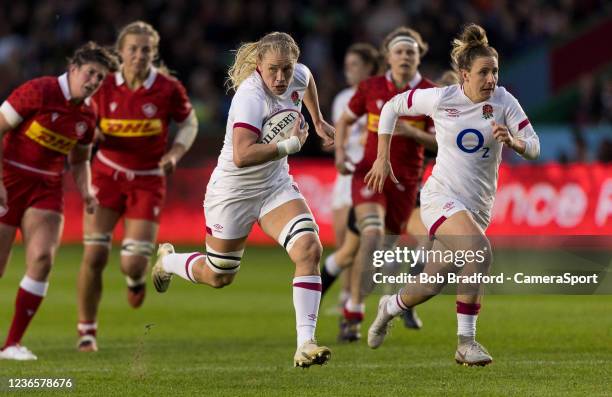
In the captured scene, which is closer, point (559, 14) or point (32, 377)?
point (32, 377)

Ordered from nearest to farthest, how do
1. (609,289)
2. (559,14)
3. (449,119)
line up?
(449,119)
(609,289)
(559,14)

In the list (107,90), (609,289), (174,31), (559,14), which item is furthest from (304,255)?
(559,14)

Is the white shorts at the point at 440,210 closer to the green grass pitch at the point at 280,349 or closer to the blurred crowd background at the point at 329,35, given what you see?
the green grass pitch at the point at 280,349

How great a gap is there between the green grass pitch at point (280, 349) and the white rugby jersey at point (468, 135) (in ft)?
3.97

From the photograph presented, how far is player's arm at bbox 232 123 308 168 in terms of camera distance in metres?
8.09

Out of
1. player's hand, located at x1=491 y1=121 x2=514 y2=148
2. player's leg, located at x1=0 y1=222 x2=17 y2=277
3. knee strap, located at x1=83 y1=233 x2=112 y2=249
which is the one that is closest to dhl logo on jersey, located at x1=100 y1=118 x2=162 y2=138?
knee strap, located at x1=83 y1=233 x2=112 y2=249

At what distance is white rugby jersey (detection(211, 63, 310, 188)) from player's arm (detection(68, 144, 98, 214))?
5.51 feet

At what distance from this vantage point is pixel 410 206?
11625mm

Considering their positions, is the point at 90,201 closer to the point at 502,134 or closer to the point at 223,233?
the point at 223,233

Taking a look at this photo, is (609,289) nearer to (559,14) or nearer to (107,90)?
(107,90)

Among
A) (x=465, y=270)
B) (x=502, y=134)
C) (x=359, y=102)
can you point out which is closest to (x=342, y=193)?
(x=359, y=102)

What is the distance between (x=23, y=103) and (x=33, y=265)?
1.23 m

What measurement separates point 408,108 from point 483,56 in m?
0.68

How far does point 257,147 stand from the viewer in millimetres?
8172
